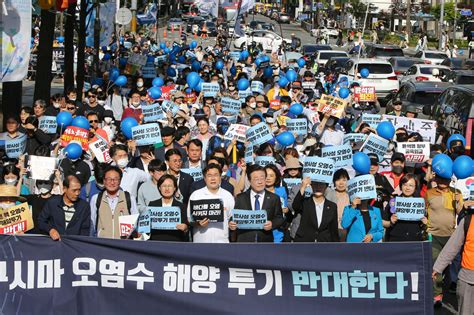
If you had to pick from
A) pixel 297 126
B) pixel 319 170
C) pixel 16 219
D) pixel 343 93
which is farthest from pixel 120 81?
pixel 16 219

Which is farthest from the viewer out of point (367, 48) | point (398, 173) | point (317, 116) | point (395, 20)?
point (395, 20)

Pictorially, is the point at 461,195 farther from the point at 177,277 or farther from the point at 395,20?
the point at 395,20

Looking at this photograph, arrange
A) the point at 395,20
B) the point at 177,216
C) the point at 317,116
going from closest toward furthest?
the point at 177,216, the point at 317,116, the point at 395,20

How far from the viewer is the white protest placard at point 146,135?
1189cm

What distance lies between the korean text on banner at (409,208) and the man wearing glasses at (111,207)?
246 cm

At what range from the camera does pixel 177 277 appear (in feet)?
26.4

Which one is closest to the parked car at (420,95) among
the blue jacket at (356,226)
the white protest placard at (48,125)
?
the white protest placard at (48,125)

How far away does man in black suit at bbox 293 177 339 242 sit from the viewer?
31.3 feet

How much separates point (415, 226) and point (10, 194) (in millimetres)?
3766

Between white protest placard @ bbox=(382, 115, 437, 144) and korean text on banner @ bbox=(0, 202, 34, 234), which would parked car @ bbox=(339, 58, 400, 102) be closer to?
white protest placard @ bbox=(382, 115, 437, 144)

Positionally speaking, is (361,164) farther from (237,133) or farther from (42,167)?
(42,167)

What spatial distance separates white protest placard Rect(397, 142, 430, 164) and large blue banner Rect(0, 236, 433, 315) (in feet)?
16.8

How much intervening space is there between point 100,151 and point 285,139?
94.8 inches

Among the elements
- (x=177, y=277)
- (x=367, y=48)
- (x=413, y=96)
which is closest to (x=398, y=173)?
(x=177, y=277)
